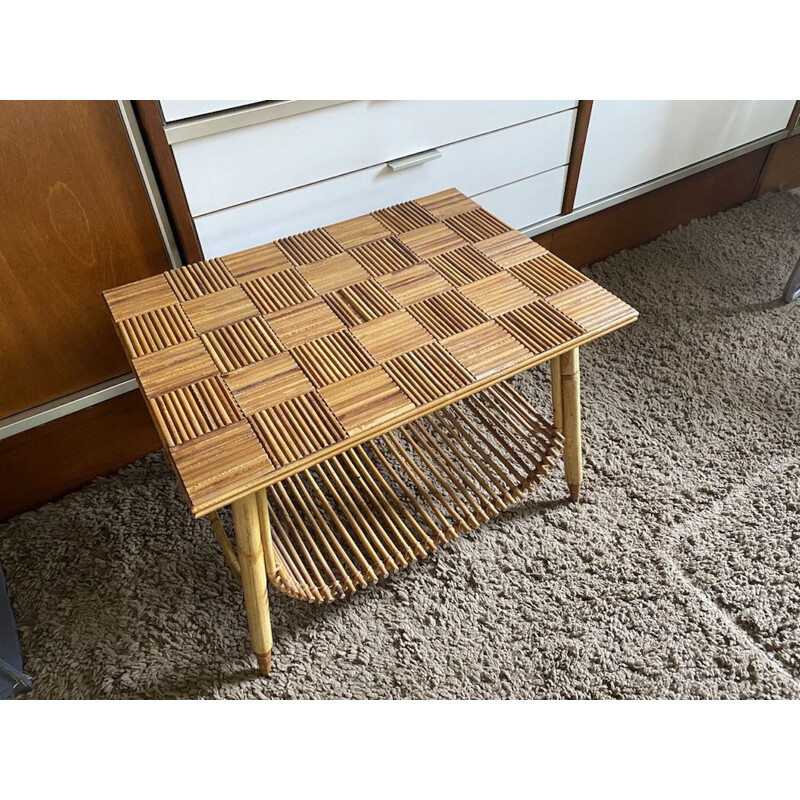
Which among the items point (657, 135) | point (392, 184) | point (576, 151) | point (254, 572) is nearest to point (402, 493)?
point (254, 572)

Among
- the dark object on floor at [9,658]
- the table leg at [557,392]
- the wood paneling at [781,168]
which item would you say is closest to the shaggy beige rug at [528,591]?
the dark object on floor at [9,658]

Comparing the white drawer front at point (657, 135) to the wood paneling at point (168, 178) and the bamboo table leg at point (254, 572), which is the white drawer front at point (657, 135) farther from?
the bamboo table leg at point (254, 572)

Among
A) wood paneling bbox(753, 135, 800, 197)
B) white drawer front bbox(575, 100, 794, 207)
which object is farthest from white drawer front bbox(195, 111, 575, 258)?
wood paneling bbox(753, 135, 800, 197)

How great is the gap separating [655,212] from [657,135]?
25 cm

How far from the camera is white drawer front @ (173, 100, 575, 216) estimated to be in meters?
1.07

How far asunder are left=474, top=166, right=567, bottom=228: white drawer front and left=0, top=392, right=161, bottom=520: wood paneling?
2.69 feet

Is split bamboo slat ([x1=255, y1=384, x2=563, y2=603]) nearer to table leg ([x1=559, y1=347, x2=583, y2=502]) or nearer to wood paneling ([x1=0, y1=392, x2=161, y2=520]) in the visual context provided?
table leg ([x1=559, y1=347, x2=583, y2=502])

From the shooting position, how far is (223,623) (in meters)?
1.09

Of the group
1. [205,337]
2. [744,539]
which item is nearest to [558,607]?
[744,539]

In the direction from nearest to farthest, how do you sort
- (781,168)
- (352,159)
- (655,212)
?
(352,159)
(655,212)
(781,168)

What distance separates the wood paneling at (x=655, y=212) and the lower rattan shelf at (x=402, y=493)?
1.89 ft

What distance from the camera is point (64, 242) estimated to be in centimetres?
103

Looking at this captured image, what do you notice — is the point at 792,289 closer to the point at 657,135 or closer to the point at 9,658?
the point at 657,135

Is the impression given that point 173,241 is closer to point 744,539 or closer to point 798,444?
point 744,539
